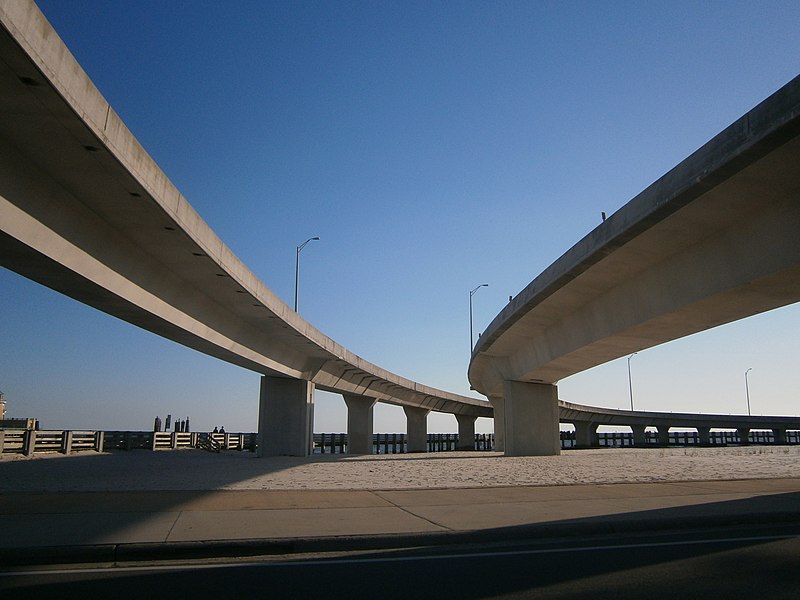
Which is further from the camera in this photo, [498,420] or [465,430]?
[465,430]

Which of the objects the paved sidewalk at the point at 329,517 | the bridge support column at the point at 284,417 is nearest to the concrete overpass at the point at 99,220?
the paved sidewalk at the point at 329,517

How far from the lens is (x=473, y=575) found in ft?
23.1

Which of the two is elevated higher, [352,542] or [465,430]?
[465,430]

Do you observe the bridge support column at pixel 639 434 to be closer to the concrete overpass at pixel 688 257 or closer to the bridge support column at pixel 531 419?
the bridge support column at pixel 531 419

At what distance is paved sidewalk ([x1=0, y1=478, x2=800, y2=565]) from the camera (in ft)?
27.2

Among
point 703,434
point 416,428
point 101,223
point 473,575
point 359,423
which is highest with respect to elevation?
point 101,223

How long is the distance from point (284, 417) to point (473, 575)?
31392 mm

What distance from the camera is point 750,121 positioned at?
11461mm

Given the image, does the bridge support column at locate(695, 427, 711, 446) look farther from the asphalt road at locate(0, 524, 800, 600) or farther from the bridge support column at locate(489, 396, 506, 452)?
the asphalt road at locate(0, 524, 800, 600)

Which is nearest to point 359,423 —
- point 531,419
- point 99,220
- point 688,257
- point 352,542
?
point 531,419

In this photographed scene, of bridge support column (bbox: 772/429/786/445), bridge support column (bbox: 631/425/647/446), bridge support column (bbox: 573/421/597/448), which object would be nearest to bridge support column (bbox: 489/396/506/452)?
bridge support column (bbox: 573/421/597/448)

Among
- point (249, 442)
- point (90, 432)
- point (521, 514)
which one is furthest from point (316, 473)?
point (249, 442)

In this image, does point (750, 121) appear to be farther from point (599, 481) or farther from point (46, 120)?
point (46, 120)

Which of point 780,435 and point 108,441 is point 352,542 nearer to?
point 108,441
